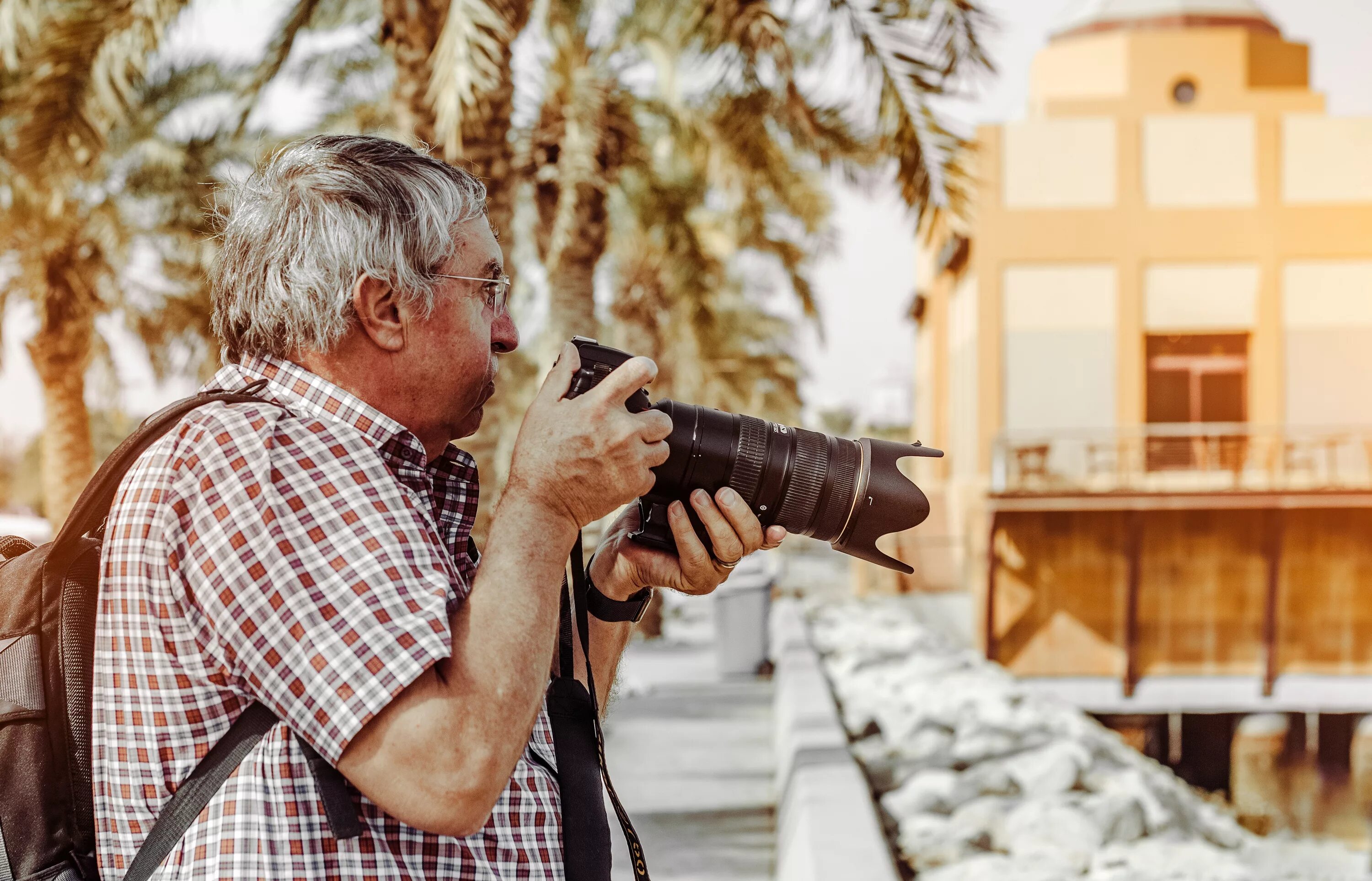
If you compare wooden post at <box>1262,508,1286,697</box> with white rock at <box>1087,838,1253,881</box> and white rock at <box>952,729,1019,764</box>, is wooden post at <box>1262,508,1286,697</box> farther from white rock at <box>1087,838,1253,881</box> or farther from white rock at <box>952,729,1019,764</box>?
white rock at <box>1087,838,1253,881</box>

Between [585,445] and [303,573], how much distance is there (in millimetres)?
374

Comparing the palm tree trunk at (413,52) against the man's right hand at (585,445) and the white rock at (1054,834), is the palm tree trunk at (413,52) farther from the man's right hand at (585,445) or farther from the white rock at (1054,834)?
the man's right hand at (585,445)

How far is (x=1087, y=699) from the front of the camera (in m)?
21.0

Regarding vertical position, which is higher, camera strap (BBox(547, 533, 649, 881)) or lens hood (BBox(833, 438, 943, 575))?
lens hood (BBox(833, 438, 943, 575))

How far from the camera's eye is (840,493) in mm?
1915

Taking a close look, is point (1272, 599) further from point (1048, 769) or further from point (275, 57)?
point (275, 57)

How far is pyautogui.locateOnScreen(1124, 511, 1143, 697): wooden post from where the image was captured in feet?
66.1

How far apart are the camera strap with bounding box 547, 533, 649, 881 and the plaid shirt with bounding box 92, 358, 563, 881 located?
0.11m

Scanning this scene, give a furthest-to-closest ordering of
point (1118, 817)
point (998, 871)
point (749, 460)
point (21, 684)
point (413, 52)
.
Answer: point (1118, 817), point (413, 52), point (998, 871), point (749, 460), point (21, 684)

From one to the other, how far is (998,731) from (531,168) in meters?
5.69

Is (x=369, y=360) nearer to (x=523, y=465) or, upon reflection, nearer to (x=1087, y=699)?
(x=523, y=465)

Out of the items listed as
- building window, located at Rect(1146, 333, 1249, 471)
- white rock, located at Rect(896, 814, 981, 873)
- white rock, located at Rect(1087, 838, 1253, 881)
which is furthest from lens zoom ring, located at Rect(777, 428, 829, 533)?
building window, located at Rect(1146, 333, 1249, 471)

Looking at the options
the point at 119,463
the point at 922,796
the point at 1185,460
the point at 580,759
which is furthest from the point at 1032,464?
the point at 119,463

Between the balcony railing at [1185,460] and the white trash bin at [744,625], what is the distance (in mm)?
8771
